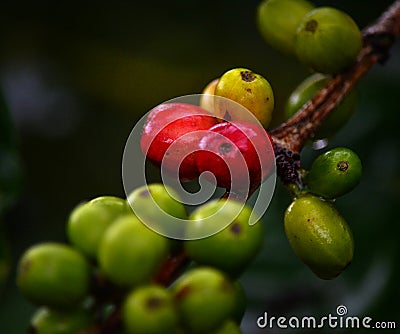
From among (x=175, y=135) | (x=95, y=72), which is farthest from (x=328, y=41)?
(x=95, y=72)

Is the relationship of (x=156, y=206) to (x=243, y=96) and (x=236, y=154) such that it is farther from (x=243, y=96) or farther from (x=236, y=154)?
(x=243, y=96)

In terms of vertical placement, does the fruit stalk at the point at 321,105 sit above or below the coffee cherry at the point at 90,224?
above

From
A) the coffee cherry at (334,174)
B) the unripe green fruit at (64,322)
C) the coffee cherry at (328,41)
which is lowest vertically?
the unripe green fruit at (64,322)

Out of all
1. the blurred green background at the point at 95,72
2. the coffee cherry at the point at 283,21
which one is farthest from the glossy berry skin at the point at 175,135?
the blurred green background at the point at 95,72

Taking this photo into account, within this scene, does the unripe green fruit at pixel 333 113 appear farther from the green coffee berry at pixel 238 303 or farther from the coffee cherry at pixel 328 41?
the green coffee berry at pixel 238 303

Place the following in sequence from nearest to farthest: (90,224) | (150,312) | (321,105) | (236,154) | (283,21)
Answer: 1. (150,312)
2. (90,224)
3. (236,154)
4. (321,105)
5. (283,21)

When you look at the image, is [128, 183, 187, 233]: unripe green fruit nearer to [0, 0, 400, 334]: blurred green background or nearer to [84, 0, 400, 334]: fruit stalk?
[84, 0, 400, 334]: fruit stalk

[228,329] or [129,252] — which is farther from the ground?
[129,252]
